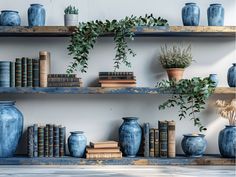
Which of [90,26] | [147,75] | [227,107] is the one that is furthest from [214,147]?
[90,26]

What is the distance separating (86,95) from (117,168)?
760mm

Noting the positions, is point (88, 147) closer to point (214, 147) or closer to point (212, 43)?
point (214, 147)

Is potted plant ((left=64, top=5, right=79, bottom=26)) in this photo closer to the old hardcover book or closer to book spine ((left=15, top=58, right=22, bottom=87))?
book spine ((left=15, top=58, right=22, bottom=87))

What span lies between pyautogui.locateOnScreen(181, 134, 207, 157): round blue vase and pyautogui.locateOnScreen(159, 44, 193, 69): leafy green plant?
0.57 metres

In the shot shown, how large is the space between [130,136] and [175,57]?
72 cm

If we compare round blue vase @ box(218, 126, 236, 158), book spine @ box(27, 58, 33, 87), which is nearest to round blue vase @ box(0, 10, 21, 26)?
book spine @ box(27, 58, 33, 87)

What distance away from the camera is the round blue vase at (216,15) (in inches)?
128

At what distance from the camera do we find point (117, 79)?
3.25 m

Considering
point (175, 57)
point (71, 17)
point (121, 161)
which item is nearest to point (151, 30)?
point (175, 57)

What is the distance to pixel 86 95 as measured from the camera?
3508mm

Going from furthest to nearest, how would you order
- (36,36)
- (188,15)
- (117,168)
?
(36,36)
(188,15)
(117,168)

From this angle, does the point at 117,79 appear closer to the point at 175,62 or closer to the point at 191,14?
the point at 175,62

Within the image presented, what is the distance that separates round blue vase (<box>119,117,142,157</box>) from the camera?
3.26m

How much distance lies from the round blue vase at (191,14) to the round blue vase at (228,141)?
0.87 metres
